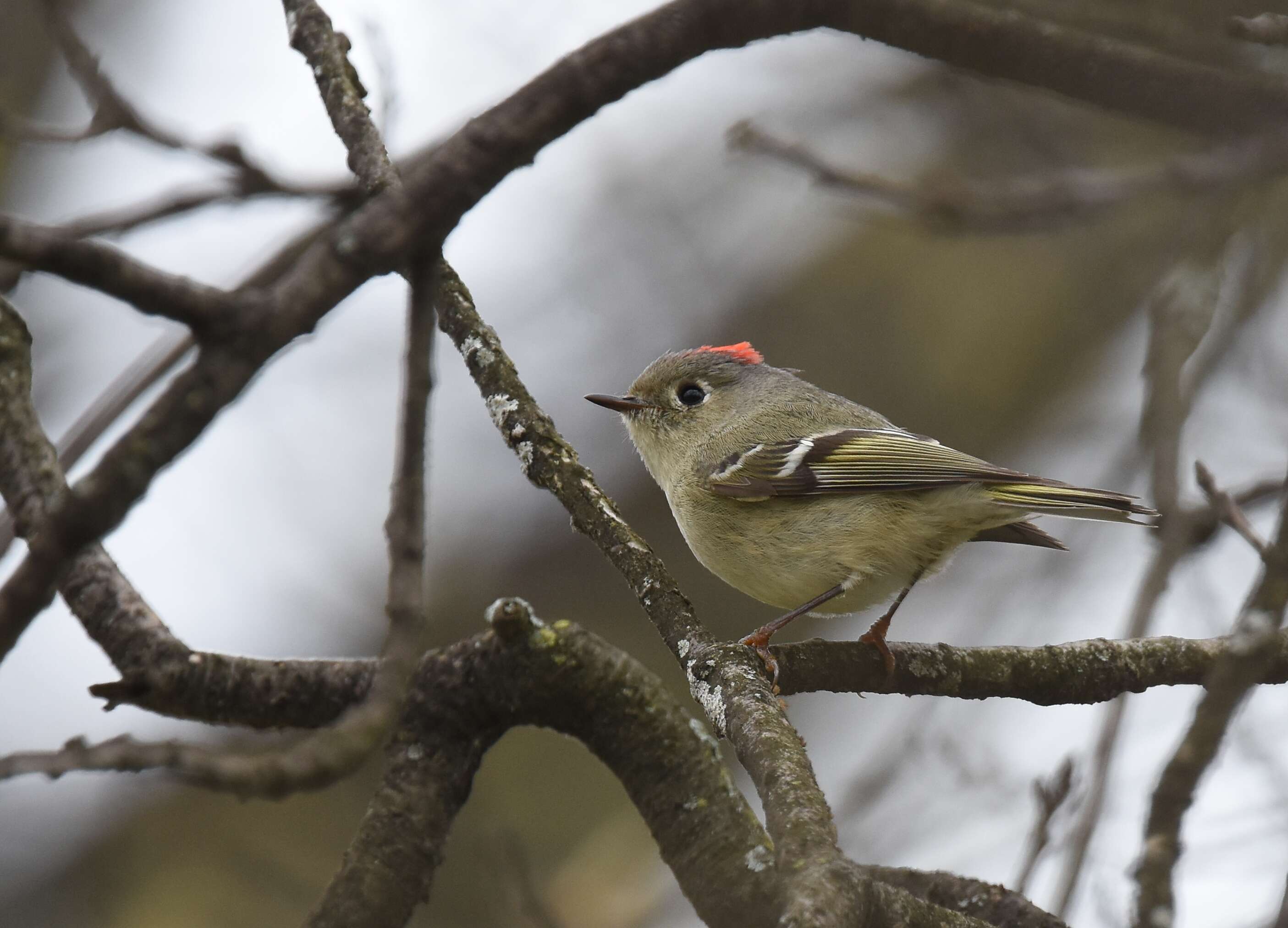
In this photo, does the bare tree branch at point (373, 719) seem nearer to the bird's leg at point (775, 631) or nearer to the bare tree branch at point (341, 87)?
the bare tree branch at point (341, 87)

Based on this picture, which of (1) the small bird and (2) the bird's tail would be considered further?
(1) the small bird

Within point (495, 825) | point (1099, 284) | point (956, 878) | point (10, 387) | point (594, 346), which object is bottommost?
point (956, 878)

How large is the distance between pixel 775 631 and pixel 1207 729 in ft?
4.25

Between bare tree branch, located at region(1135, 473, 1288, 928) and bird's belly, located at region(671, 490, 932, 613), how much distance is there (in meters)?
1.51

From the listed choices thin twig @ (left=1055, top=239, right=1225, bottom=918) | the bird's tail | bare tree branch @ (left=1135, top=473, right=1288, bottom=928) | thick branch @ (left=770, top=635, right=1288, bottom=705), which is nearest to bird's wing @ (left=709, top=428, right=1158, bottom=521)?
the bird's tail

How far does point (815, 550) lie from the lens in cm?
288

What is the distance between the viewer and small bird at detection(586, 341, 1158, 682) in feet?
9.17

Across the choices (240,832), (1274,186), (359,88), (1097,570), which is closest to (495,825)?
(240,832)

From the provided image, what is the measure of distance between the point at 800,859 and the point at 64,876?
3839 mm

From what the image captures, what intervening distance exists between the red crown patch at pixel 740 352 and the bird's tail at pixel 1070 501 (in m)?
1.08

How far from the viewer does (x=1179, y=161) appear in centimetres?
288

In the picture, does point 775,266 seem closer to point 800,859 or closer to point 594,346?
point 594,346

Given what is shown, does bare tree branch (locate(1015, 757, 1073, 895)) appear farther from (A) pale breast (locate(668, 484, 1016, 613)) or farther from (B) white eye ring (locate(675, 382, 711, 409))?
(B) white eye ring (locate(675, 382, 711, 409))

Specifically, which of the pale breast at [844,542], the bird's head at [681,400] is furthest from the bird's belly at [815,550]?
the bird's head at [681,400]
